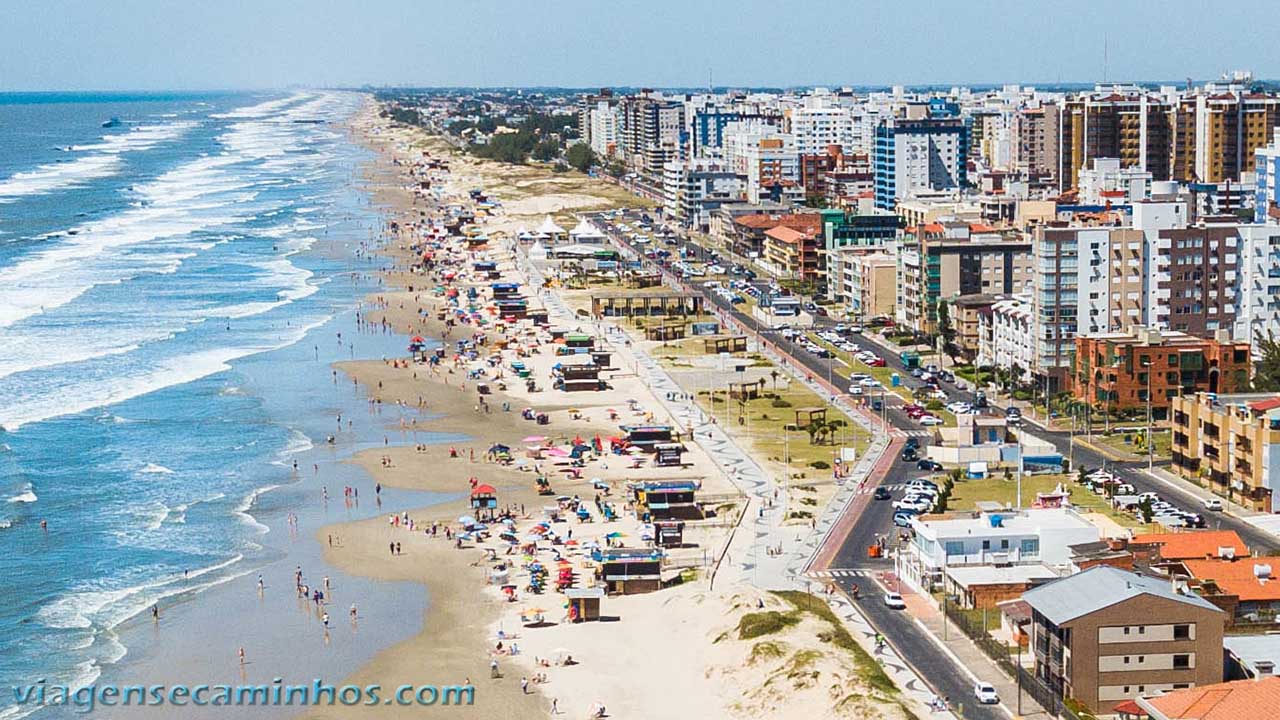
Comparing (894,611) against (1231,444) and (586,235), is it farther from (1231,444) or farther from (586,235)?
(586,235)

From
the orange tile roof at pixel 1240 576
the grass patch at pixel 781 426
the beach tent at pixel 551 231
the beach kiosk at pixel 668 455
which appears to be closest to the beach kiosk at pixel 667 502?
the beach kiosk at pixel 668 455

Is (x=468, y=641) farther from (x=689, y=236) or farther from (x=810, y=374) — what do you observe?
(x=689, y=236)

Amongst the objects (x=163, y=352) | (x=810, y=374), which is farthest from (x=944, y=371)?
(x=163, y=352)

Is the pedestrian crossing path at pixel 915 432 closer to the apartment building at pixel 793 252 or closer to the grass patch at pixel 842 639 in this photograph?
the grass patch at pixel 842 639

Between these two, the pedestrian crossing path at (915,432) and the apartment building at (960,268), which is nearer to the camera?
the pedestrian crossing path at (915,432)

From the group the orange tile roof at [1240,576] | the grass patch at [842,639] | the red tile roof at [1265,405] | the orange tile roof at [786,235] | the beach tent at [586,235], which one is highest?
the orange tile roof at [786,235]

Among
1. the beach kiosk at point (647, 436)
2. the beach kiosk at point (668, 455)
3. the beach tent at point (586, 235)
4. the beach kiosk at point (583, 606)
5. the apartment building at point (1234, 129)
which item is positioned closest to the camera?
the beach kiosk at point (583, 606)
